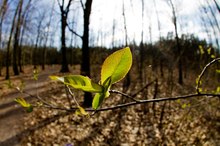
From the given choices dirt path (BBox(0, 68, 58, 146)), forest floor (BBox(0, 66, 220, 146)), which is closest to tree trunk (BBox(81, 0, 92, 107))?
forest floor (BBox(0, 66, 220, 146))

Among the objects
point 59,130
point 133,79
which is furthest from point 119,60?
point 133,79

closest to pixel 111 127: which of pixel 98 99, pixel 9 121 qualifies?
pixel 9 121

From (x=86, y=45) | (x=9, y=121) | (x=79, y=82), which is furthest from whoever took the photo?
(x=86, y=45)

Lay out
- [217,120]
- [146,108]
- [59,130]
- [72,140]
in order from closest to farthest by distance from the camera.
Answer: [72,140] < [59,130] < [217,120] < [146,108]

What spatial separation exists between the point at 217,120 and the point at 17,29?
16744 mm

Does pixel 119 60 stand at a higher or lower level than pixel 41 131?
higher

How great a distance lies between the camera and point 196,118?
11.0 meters

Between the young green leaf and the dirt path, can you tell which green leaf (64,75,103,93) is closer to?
the young green leaf

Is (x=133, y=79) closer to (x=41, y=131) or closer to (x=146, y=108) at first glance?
(x=146, y=108)

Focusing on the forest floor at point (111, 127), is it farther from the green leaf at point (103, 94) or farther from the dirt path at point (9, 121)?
the green leaf at point (103, 94)

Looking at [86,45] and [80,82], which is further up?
[86,45]

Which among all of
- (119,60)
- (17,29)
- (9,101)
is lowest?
(9,101)

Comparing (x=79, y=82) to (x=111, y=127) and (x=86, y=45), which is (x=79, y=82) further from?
(x=86, y=45)

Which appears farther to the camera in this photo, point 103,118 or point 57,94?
point 57,94
